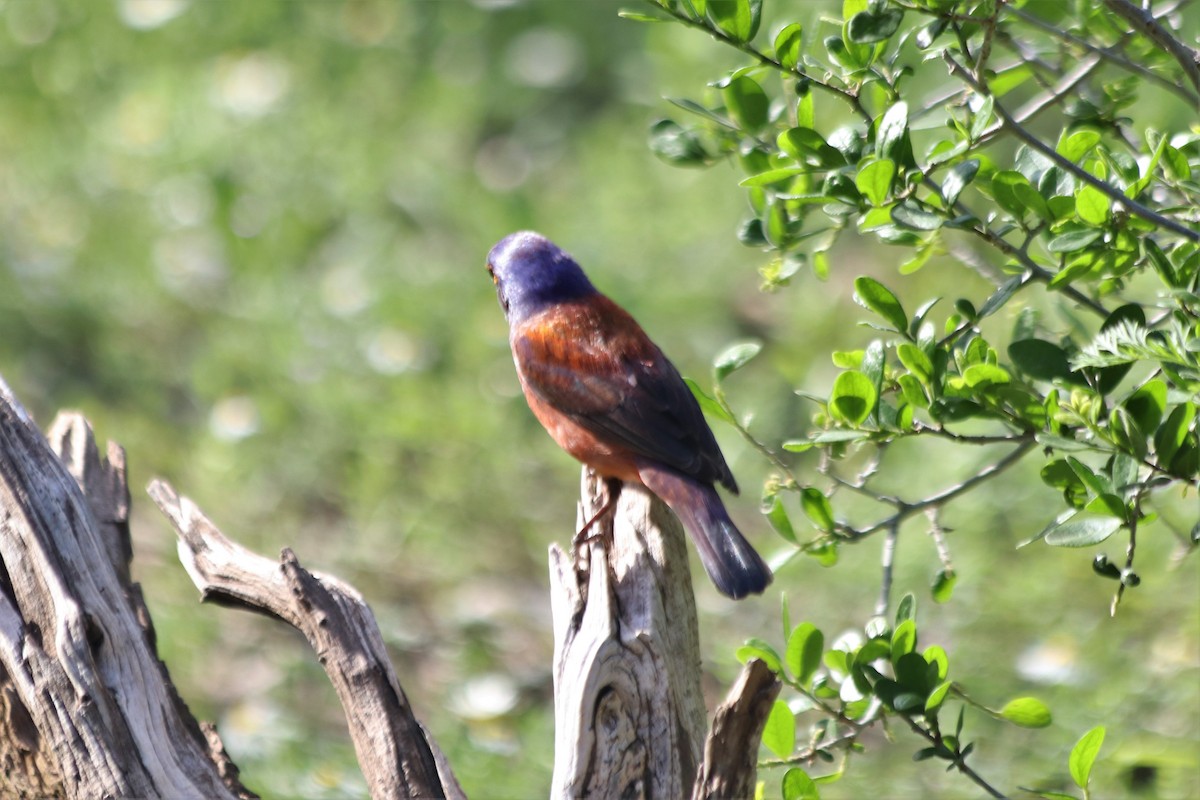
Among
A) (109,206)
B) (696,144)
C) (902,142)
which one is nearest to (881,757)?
(696,144)

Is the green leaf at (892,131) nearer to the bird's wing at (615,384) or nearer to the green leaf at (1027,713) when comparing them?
the green leaf at (1027,713)

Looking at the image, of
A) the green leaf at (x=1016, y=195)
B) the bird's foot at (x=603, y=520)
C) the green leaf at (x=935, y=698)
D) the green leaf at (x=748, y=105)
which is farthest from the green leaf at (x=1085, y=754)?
the green leaf at (x=748, y=105)

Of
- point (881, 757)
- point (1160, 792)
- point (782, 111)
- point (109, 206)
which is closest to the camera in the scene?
point (782, 111)

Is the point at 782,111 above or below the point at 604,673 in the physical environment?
above

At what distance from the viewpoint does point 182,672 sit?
4816 mm

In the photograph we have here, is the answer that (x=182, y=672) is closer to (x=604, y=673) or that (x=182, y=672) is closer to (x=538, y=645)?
(x=538, y=645)

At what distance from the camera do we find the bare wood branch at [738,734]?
220 cm

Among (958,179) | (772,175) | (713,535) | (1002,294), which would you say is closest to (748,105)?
(772,175)

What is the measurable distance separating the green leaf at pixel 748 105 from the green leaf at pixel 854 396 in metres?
0.64

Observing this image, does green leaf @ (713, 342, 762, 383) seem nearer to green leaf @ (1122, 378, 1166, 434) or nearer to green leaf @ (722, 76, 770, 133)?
green leaf @ (722, 76, 770, 133)

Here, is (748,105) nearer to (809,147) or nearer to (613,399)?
(809,147)

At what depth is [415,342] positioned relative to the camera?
19.5ft

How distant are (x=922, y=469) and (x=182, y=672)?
2805 mm

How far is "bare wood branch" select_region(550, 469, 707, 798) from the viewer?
8.27ft
